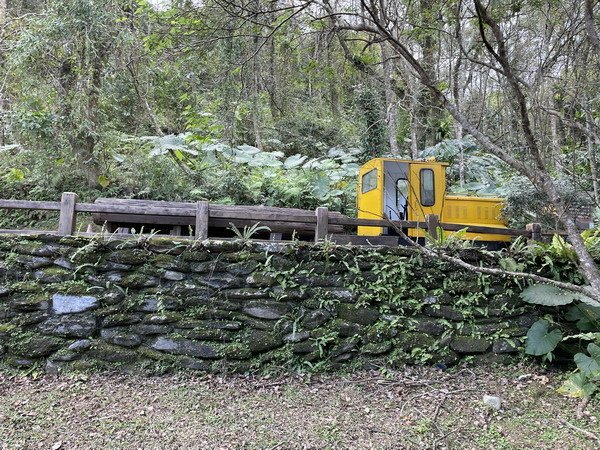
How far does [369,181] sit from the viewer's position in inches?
300

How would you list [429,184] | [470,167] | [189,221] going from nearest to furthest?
1. [189,221]
2. [429,184]
3. [470,167]

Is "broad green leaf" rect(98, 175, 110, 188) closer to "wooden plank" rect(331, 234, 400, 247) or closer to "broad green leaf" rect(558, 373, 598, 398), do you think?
"wooden plank" rect(331, 234, 400, 247)

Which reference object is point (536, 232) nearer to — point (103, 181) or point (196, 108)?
point (103, 181)

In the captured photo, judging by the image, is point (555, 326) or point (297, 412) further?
point (555, 326)

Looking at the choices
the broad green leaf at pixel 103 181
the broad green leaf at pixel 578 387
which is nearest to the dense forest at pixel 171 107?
the broad green leaf at pixel 103 181

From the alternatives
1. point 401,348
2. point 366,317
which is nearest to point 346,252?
point 366,317

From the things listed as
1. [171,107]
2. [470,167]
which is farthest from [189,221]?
[470,167]

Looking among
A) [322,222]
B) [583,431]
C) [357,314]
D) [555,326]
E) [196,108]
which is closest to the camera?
[583,431]

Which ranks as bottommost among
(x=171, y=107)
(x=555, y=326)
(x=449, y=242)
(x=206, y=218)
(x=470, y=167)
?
(x=555, y=326)

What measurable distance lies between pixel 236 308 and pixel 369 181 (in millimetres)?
4412

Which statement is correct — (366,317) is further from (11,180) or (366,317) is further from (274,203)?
(11,180)

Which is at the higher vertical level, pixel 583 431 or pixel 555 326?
pixel 555 326

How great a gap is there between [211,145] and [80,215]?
3.06 meters

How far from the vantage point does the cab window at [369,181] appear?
24.4 ft
